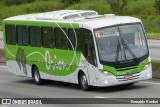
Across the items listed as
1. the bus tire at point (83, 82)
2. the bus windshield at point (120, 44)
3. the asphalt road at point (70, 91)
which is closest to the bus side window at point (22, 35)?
the asphalt road at point (70, 91)

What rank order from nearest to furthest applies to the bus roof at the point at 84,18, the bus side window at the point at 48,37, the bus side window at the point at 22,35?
the bus roof at the point at 84,18 → the bus side window at the point at 48,37 → the bus side window at the point at 22,35

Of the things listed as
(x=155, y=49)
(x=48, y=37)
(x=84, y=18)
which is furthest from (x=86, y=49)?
(x=155, y=49)

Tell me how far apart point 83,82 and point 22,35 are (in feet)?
16.9

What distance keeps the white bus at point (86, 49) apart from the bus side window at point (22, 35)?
0.04 meters

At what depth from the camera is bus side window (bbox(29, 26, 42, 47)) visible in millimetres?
26047

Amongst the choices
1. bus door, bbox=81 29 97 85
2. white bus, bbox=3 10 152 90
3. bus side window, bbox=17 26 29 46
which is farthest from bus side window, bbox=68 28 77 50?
bus side window, bbox=17 26 29 46

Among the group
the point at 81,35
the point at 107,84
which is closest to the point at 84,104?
the point at 107,84

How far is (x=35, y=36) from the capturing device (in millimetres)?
26281

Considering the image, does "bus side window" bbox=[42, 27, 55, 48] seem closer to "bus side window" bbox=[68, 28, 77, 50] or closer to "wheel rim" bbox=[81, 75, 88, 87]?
"bus side window" bbox=[68, 28, 77, 50]

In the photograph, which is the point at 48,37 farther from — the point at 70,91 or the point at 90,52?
the point at 90,52

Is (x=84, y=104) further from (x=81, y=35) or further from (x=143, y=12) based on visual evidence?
(x=143, y=12)

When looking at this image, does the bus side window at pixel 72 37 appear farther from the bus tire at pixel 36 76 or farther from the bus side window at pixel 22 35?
the bus side window at pixel 22 35

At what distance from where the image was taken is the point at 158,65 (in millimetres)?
25234

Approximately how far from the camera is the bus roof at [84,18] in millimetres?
22750
